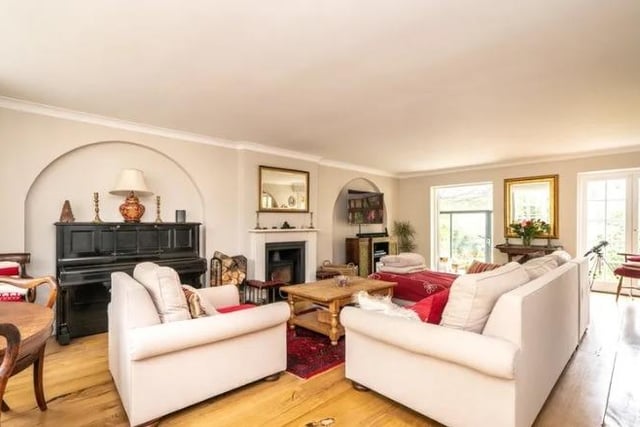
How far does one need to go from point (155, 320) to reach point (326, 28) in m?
2.10

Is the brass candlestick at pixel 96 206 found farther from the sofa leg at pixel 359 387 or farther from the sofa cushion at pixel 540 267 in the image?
the sofa cushion at pixel 540 267

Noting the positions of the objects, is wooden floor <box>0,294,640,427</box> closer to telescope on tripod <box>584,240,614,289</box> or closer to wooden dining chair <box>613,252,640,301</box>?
wooden dining chair <box>613,252,640,301</box>

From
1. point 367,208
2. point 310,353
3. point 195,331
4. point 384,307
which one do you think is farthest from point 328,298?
point 367,208

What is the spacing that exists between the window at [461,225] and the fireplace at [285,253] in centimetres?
324

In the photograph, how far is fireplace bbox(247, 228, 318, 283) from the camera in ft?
16.8

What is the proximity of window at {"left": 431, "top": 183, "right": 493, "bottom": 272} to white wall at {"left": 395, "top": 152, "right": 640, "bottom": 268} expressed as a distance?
188 mm

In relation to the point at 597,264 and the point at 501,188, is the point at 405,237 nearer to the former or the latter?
the point at 501,188

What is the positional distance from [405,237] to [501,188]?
231cm

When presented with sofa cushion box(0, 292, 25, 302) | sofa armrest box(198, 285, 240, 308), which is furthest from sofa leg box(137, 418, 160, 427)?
sofa cushion box(0, 292, 25, 302)

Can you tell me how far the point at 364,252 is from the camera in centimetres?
674

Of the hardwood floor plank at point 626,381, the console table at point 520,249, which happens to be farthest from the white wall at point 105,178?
the hardwood floor plank at point 626,381

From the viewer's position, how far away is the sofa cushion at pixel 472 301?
194 centimetres

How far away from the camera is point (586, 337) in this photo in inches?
138

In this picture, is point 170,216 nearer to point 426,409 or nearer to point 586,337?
point 426,409
